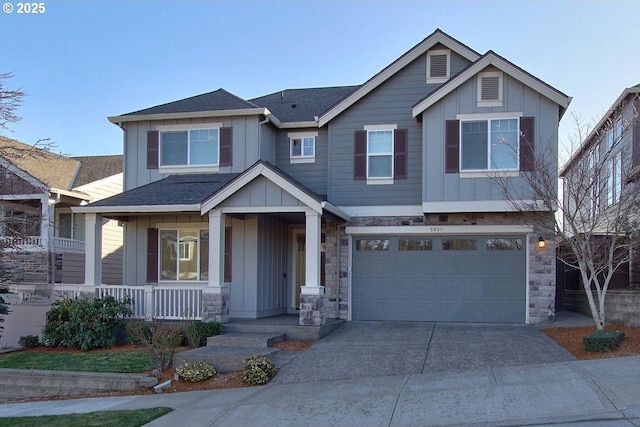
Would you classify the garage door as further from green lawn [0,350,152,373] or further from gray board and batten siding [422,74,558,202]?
green lawn [0,350,152,373]

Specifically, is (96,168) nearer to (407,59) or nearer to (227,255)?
(227,255)

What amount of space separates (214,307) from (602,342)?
27.1ft

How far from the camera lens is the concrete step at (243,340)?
1248 centimetres

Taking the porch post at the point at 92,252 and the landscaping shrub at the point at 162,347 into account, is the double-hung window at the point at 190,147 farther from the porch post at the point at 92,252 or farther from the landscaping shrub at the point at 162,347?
the landscaping shrub at the point at 162,347

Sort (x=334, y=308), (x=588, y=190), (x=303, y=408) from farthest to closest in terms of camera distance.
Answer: (x=334, y=308)
(x=588, y=190)
(x=303, y=408)

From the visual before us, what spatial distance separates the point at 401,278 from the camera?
1562 centimetres

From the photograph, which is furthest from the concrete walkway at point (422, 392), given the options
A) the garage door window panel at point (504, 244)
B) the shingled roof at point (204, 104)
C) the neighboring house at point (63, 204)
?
the neighboring house at point (63, 204)

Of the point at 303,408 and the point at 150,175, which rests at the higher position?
the point at 150,175

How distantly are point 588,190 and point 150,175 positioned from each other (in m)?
11.6

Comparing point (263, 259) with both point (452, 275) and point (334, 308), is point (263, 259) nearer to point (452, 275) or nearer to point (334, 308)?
A: point (334, 308)

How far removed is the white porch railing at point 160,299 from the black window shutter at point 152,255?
4.41ft

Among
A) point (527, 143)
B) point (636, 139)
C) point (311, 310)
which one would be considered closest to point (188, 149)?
point (311, 310)

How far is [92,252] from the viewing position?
50.6 ft

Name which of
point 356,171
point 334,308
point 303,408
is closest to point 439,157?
point 356,171
